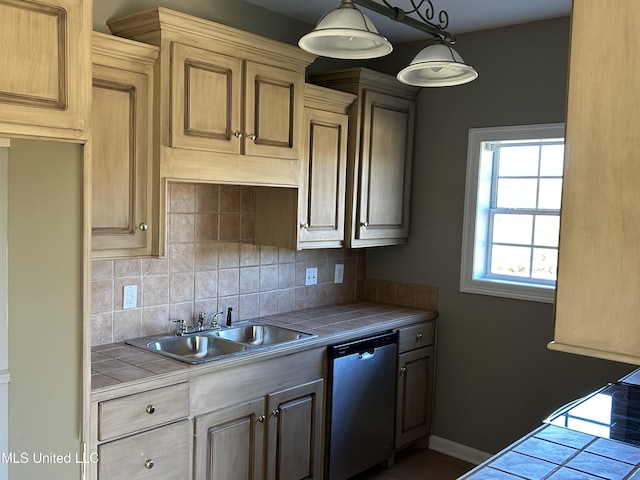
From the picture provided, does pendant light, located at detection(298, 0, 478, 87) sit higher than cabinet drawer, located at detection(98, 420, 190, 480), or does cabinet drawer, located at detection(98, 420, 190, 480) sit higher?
pendant light, located at detection(298, 0, 478, 87)

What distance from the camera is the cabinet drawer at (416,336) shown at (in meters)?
3.62

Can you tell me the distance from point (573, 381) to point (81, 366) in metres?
2.72

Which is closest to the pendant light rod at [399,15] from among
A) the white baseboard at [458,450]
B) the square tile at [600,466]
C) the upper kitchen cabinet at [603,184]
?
the upper kitchen cabinet at [603,184]

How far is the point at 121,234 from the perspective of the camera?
96.7 inches

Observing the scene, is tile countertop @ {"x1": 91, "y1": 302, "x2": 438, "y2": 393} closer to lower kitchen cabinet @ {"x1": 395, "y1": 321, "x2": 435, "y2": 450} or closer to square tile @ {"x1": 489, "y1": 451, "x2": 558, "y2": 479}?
lower kitchen cabinet @ {"x1": 395, "y1": 321, "x2": 435, "y2": 450}

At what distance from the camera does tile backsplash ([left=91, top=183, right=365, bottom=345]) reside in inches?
109

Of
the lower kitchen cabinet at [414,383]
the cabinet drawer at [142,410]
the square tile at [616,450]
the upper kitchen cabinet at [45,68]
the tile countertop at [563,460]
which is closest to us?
the tile countertop at [563,460]

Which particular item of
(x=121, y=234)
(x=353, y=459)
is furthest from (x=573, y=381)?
(x=121, y=234)

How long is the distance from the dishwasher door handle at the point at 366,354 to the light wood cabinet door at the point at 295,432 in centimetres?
31

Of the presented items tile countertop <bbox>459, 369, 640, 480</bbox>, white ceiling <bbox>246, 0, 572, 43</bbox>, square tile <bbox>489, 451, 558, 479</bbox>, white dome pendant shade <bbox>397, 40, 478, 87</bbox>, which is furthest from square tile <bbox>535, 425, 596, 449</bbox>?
white ceiling <bbox>246, 0, 572, 43</bbox>

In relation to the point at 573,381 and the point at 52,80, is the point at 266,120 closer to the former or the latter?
the point at 52,80

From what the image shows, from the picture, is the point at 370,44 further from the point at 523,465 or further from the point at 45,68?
the point at 523,465

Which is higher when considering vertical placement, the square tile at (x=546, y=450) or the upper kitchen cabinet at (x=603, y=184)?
the upper kitchen cabinet at (x=603, y=184)

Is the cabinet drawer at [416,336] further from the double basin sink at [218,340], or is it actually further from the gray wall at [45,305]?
the gray wall at [45,305]
